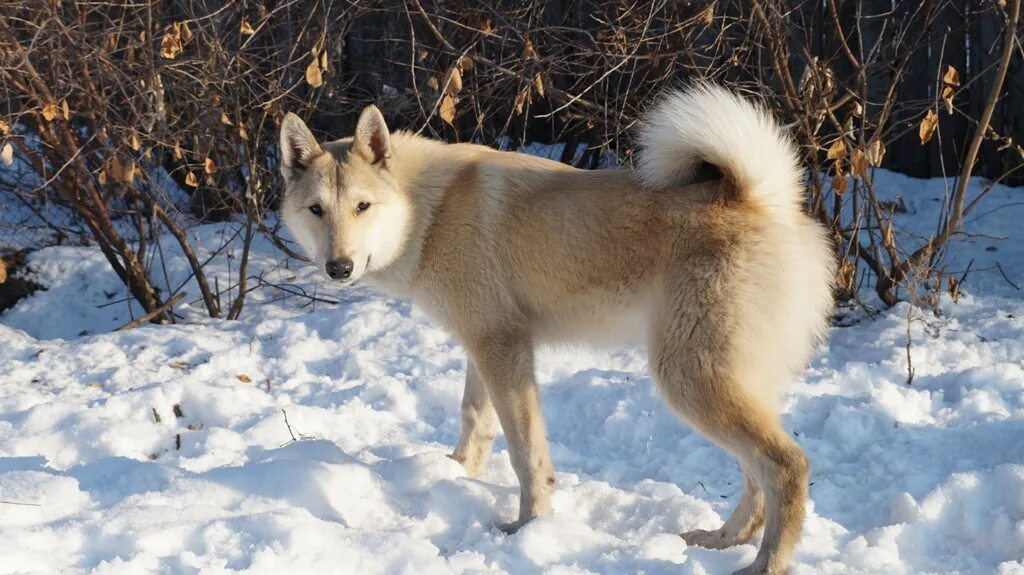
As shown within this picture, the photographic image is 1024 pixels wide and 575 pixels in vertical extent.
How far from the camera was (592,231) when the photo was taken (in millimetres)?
3279

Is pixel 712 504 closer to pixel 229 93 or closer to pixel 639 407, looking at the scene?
pixel 639 407

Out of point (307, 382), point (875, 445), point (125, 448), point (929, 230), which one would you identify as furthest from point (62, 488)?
point (929, 230)

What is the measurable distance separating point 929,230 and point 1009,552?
339 centimetres

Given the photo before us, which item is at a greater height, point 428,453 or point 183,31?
point 183,31

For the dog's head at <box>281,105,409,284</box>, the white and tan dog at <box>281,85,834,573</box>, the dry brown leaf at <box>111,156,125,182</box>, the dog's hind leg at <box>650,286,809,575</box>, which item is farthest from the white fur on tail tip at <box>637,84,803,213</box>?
the dry brown leaf at <box>111,156,125,182</box>

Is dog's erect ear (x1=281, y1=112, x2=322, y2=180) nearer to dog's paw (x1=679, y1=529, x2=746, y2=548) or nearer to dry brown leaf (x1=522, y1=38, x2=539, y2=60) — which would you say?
dry brown leaf (x1=522, y1=38, x2=539, y2=60)

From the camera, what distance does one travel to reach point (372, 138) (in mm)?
3582

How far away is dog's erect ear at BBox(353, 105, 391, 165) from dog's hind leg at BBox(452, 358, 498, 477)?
35.0 inches

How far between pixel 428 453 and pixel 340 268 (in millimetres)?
845

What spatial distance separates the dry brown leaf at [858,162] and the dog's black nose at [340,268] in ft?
8.33

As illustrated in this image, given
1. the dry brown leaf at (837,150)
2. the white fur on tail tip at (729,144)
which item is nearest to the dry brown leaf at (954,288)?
the dry brown leaf at (837,150)

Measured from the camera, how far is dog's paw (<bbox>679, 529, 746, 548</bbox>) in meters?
3.19

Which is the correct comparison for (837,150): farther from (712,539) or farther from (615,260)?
(712,539)

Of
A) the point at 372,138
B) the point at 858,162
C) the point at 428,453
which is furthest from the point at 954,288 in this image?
the point at 372,138
